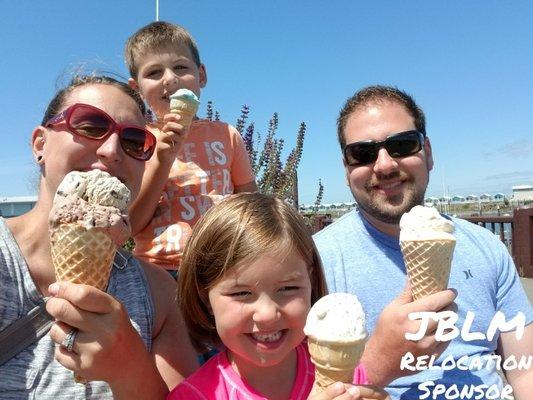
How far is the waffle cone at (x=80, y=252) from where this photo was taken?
5.23ft

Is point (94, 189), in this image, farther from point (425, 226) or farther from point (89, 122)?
point (425, 226)

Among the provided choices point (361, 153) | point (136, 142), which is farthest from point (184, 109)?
point (361, 153)

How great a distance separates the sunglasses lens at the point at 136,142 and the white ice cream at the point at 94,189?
35 cm

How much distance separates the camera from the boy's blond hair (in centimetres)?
295

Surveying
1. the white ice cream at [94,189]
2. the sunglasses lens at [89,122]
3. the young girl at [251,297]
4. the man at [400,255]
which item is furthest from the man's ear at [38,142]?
the man at [400,255]

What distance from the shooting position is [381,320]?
1.99 metres

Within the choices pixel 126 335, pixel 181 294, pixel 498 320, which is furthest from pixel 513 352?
pixel 126 335

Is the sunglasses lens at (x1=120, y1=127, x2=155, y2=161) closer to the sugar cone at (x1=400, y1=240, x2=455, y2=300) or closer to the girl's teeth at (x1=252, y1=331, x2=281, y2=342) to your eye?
the girl's teeth at (x1=252, y1=331, x2=281, y2=342)

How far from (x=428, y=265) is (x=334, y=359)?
0.78 meters

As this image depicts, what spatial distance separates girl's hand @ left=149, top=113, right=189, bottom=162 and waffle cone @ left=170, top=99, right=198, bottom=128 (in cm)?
8

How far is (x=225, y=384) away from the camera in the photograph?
1.74 meters

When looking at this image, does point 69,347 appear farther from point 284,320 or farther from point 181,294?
point 284,320

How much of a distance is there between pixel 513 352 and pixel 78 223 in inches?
93.6

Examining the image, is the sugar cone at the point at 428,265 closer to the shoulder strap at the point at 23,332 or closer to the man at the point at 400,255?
the man at the point at 400,255
